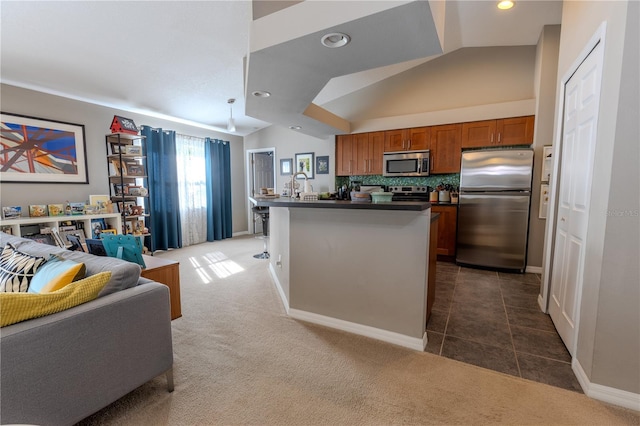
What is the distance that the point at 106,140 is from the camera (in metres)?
4.22

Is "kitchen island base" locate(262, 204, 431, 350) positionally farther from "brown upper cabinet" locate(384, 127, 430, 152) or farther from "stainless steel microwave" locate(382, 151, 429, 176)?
"brown upper cabinet" locate(384, 127, 430, 152)

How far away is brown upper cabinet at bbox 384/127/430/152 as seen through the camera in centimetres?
455

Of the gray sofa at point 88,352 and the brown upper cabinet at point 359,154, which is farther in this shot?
the brown upper cabinet at point 359,154

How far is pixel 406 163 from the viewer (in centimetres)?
466

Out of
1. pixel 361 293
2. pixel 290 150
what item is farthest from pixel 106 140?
pixel 361 293

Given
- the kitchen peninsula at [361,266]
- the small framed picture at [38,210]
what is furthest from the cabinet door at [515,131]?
the small framed picture at [38,210]

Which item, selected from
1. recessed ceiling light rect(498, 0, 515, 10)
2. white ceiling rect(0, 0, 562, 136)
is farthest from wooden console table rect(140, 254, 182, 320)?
recessed ceiling light rect(498, 0, 515, 10)

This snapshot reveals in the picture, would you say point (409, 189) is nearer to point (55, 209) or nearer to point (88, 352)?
point (88, 352)

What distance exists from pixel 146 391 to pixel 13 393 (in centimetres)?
70

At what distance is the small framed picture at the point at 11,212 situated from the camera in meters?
3.23

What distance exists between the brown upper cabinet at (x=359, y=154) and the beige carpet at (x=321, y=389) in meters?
3.40

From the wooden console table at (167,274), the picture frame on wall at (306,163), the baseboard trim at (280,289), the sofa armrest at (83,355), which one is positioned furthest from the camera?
the picture frame on wall at (306,163)

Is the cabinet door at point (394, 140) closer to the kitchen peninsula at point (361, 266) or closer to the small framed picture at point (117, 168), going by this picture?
the kitchen peninsula at point (361, 266)

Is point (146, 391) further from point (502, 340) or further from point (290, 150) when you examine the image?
point (290, 150)
